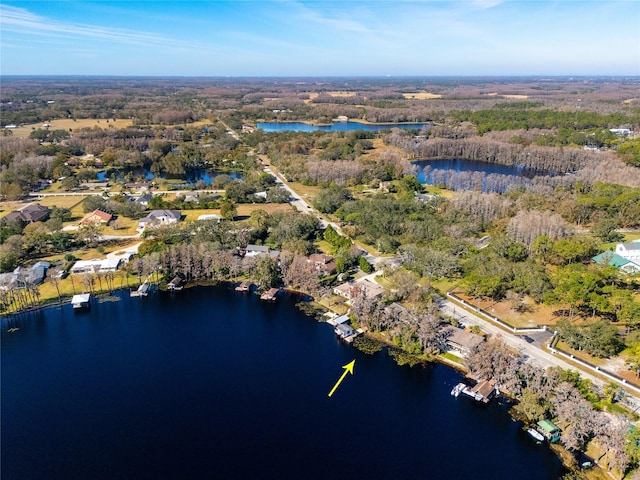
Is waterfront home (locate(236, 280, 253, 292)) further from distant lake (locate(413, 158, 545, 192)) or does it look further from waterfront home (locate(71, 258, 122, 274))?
distant lake (locate(413, 158, 545, 192))

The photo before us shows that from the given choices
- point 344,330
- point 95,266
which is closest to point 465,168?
point 344,330

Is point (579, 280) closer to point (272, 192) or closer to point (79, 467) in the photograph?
point (79, 467)

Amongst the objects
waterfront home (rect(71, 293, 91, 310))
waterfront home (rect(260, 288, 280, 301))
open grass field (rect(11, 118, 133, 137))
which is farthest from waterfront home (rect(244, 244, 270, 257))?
open grass field (rect(11, 118, 133, 137))

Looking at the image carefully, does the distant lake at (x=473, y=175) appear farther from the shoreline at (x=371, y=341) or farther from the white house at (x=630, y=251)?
the shoreline at (x=371, y=341)

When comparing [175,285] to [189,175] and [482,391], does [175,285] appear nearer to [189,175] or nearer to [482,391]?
[482,391]

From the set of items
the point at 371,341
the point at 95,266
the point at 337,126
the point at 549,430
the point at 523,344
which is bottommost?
the point at 371,341

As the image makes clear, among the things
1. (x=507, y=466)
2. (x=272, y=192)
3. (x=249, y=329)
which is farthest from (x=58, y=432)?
(x=272, y=192)

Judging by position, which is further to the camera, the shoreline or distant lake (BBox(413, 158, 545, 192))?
distant lake (BBox(413, 158, 545, 192))
